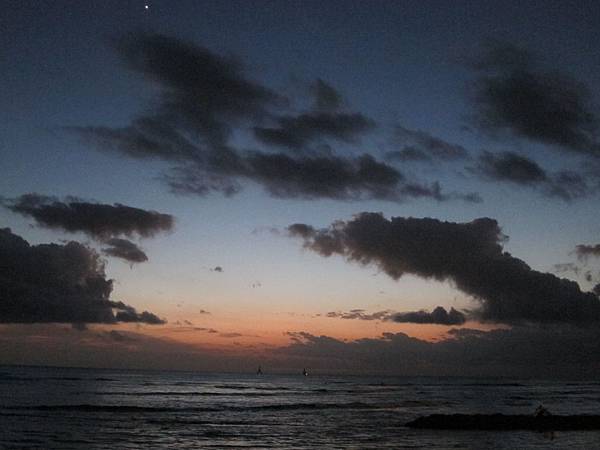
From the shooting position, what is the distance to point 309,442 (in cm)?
4306

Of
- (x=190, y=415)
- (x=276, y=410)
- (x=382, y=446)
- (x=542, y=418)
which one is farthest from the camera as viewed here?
(x=276, y=410)

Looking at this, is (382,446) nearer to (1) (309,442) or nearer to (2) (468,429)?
(1) (309,442)

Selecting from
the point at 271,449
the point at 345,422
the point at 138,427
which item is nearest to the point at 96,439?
the point at 138,427

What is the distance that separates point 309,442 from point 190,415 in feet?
94.3

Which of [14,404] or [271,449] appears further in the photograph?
[14,404]

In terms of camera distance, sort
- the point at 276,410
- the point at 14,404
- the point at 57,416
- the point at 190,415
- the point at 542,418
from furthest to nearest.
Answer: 1. the point at 276,410
2. the point at 14,404
3. the point at 190,415
4. the point at 57,416
5. the point at 542,418

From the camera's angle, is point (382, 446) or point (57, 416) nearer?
point (382, 446)

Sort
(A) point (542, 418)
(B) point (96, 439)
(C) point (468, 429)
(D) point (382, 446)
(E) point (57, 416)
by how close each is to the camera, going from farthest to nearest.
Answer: (E) point (57, 416) < (A) point (542, 418) < (C) point (468, 429) < (B) point (96, 439) < (D) point (382, 446)

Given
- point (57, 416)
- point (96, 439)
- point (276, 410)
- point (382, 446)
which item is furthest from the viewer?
point (276, 410)

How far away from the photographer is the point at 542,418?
55531 millimetres

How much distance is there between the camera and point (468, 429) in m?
50.5

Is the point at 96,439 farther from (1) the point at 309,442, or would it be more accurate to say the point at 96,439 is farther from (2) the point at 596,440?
(2) the point at 596,440

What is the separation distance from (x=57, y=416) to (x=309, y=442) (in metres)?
30.5

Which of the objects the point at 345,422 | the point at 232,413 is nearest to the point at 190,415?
the point at 232,413
